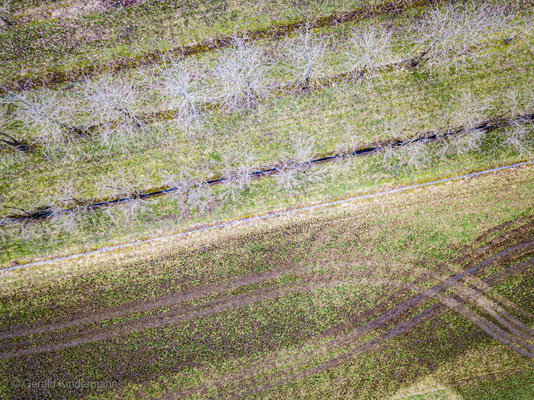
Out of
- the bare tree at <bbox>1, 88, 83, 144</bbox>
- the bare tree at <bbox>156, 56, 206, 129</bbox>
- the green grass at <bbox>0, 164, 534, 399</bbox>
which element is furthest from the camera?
the green grass at <bbox>0, 164, 534, 399</bbox>

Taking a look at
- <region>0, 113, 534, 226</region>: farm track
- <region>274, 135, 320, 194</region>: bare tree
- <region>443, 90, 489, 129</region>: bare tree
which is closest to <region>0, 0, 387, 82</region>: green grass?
<region>274, 135, 320, 194</region>: bare tree

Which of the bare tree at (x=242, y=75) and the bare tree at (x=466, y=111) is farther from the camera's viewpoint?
the bare tree at (x=466, y=111)

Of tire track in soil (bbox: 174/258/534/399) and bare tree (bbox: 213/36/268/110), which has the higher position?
bare tree (bbox: 213/36/268/110)

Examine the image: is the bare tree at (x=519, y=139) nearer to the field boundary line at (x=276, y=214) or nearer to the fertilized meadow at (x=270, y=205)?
the fertilized meadow at (x=270, y=205)

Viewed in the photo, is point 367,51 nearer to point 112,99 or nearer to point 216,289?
point 112,99

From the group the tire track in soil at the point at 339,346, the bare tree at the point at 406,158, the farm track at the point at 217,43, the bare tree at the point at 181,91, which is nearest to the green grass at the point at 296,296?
the tire track in soil at the point at 339,346

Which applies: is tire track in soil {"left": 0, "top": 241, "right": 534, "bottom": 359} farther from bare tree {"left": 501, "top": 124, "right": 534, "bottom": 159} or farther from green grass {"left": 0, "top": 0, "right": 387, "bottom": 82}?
green grass {"left": 0, "top": 0, "right": 387, "bottom": 82}

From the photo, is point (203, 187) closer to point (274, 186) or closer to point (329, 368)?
point (274, 186)
